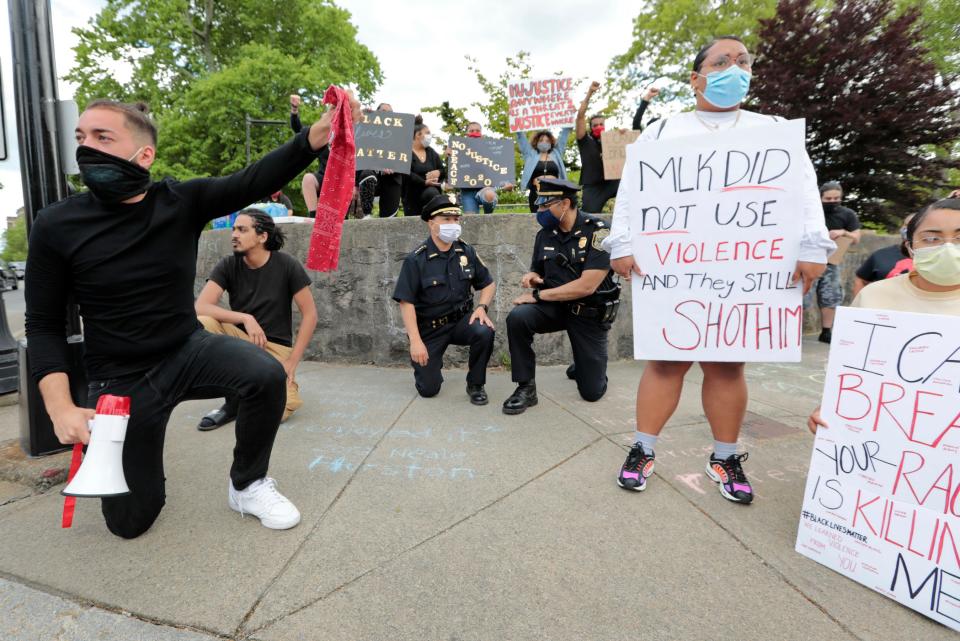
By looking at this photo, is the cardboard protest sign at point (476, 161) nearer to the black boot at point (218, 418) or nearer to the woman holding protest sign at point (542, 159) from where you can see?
the woman holding protest sign at point (542, 159)

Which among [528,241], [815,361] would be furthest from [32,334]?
[815,361]

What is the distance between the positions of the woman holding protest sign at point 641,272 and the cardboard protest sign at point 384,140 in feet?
12.9

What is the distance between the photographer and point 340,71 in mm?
20000

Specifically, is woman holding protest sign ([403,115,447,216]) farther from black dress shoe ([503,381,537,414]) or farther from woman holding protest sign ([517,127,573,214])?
black dress shoe ([503,381,537,414])

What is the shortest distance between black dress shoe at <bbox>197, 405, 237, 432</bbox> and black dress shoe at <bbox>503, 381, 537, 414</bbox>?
1.87 metres

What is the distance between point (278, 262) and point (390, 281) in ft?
5.21

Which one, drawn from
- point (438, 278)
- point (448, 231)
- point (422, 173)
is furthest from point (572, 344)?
point (422, 173)

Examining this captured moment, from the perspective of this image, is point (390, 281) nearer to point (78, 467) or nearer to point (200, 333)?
point (200, 333)

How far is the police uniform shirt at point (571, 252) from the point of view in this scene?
3449 mm

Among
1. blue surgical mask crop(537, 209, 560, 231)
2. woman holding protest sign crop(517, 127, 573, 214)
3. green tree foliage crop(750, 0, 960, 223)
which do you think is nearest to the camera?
blue surgical mask crop(537, 209, 560, 231)

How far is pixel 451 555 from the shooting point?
1.79 metres

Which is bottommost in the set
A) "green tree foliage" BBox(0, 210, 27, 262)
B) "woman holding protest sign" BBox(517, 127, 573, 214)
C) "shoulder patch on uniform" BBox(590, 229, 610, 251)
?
"green tree foliage" BBox(0, 210, 27, 262)

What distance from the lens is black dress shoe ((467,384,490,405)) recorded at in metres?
3.65

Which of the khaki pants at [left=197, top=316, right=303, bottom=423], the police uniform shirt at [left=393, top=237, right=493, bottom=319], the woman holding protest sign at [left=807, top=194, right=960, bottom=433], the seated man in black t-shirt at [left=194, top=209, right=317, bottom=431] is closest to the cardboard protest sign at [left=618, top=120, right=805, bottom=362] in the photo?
the woman holding protest sign at [left=807, top=194, right=960, bottom=433]
